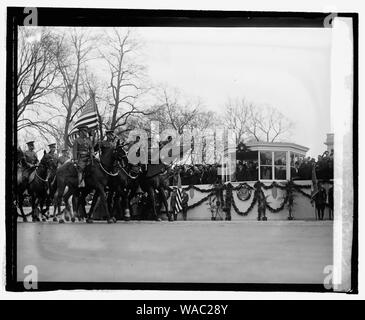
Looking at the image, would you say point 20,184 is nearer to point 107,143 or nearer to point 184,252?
point 107,143

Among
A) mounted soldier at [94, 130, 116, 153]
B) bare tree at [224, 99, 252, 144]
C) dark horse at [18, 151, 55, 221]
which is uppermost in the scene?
bare tree at [224, 99, 252, 144]

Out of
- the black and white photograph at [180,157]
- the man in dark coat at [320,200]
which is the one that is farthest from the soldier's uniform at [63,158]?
the man in dark coat at [320,200]

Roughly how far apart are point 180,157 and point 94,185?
54.7 inches

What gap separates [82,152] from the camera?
11.1 meters

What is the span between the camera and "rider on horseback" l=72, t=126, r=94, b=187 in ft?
35.9

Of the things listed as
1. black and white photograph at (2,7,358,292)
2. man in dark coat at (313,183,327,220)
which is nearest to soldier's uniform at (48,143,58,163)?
black and white photograph at (2,7,358,292)

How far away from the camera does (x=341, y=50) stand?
1043cm

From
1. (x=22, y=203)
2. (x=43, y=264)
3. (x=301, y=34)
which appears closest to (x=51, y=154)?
(x=22, y=203)

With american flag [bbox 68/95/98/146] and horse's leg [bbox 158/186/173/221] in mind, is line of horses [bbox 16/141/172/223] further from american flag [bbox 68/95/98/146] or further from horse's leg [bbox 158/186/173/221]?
american flag [bbox 68/95/98/146]

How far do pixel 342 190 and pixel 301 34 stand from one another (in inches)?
86.6

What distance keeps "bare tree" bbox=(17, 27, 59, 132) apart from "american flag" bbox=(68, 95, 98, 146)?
509mm

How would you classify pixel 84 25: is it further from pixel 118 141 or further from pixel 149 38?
pixel 118 141

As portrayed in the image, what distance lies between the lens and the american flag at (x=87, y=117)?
35.3 feet

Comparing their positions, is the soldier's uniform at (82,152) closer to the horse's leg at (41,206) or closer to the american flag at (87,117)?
the american flag at (87,117)
